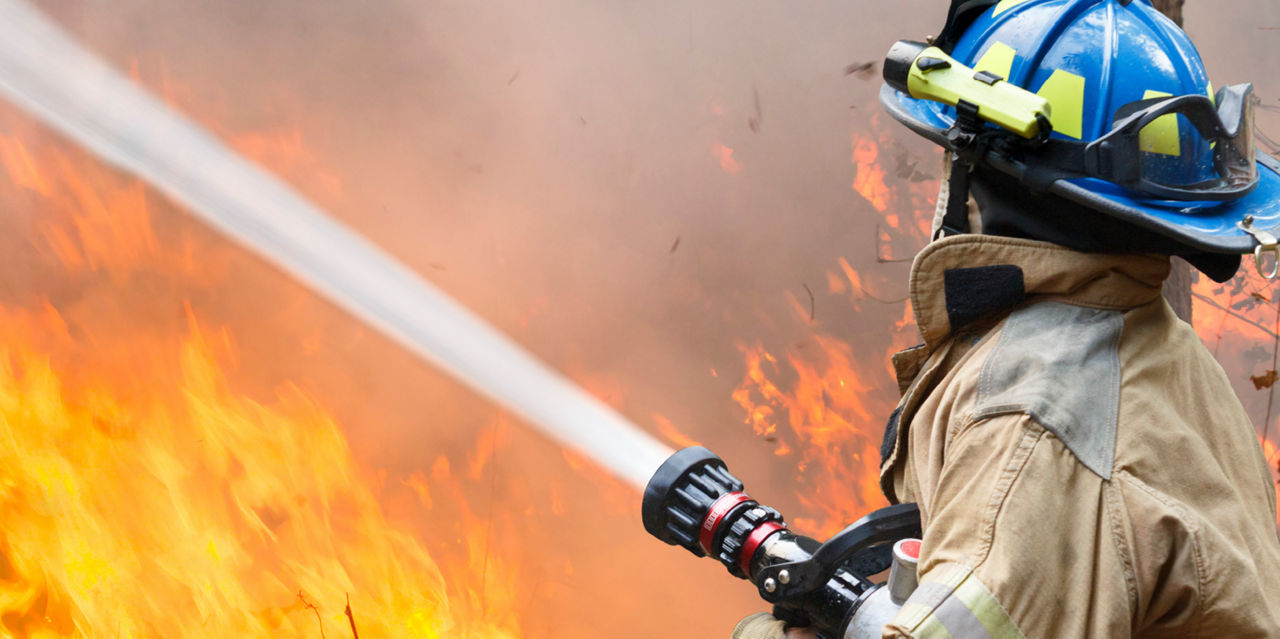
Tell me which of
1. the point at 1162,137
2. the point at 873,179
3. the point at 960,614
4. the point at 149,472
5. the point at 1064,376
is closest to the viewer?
the point at 960,614

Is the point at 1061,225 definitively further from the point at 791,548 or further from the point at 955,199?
the point at 791,548

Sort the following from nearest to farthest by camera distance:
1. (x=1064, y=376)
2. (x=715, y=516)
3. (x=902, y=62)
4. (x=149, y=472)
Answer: (x=1064, y=376) → (x=902, y=62) → (x=715, y=516) → (x=149, y=472)

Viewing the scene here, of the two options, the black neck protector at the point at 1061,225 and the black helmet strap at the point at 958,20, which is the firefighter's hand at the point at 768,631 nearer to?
the black neck protector at the point at 1061,225

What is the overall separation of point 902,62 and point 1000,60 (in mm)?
163

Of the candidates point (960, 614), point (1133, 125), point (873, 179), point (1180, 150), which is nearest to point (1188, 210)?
point (1180, 150)

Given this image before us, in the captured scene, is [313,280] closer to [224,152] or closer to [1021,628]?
[224,152]

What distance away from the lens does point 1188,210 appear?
1573mm

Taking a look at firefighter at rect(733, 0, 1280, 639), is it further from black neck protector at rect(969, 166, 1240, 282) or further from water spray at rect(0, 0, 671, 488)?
water spray at rect(0, 0, 671, 488)

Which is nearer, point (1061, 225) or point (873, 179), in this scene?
point (1061, 225)

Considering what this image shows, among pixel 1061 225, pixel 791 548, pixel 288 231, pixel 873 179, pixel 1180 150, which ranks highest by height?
Answer: pixel 1180 150

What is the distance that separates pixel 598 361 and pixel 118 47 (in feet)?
8.21

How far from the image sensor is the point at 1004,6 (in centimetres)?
172

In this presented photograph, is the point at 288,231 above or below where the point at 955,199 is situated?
below

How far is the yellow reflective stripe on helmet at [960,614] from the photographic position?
1.21 m
